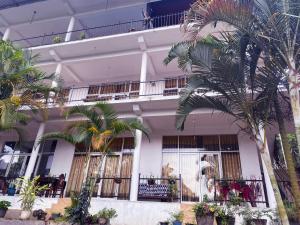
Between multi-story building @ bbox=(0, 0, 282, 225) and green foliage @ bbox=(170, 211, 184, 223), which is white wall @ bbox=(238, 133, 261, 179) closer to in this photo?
multi-story building @ bbox=(0, 0, 282, 225)

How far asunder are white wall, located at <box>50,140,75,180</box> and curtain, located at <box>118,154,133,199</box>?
8.48 feet

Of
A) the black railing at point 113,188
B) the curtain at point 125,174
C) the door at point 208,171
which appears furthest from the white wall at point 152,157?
the door at point 208,171

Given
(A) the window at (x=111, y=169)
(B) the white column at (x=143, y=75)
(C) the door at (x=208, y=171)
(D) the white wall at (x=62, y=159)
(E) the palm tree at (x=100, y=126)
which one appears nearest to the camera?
(E) the palm tree at (x=100, y=126)

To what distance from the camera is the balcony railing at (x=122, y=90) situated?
11938 millimetres

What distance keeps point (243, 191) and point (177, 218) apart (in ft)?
8.44

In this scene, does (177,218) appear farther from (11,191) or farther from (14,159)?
(14,159)

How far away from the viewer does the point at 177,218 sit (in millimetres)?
7195

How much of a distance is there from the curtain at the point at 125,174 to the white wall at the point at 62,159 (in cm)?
258

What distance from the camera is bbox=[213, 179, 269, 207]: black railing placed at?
829 centimetres

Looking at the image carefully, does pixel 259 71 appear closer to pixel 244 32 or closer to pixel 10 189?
pixel 244 32

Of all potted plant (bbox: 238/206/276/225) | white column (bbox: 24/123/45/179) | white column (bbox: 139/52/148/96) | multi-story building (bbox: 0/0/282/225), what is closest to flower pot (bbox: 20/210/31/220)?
multi-story building (bbox: 0/0/282/225)

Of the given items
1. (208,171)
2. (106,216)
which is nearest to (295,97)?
(106,216)

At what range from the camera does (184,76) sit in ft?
38.7

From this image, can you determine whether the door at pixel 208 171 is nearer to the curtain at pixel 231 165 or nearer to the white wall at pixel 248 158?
the curtain at pixel 231 165
